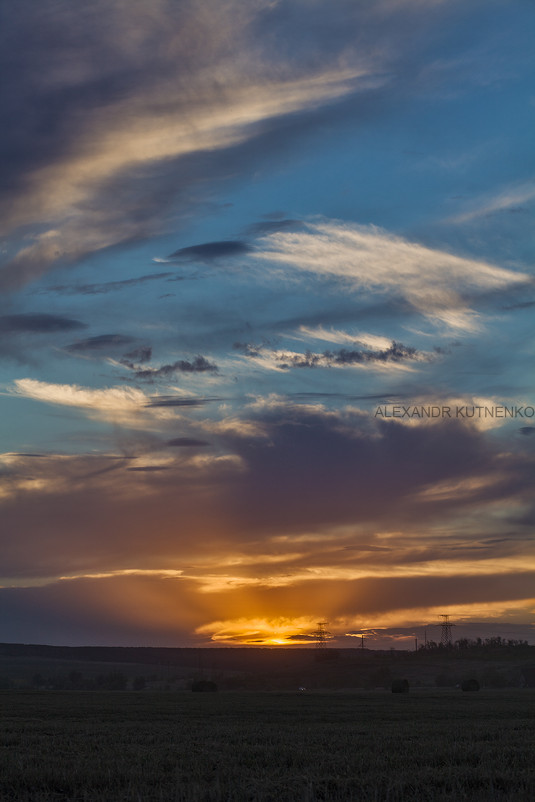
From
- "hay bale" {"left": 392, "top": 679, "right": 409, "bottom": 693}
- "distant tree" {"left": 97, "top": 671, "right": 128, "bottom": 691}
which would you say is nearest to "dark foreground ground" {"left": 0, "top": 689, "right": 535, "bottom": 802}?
"hay bale" {"left": 392, "top": 679, "right": 409, "bottom": 693}

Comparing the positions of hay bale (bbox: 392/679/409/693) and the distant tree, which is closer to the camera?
hay bale (bbox: 392/679/409/693)

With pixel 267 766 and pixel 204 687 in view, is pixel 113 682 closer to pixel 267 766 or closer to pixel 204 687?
pixel 204 687

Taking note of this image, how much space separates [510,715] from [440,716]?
5.18 m

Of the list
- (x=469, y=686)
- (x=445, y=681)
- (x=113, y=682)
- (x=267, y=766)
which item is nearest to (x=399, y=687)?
(x=469, y=686)

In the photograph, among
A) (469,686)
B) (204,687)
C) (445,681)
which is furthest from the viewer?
(445,681)

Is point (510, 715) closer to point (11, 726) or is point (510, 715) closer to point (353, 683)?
point (11, 726)

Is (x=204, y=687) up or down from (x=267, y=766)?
down

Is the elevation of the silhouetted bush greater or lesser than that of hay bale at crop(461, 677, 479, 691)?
lesser

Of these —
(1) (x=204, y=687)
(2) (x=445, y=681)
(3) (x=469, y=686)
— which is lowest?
(2) (x=445, y=681)

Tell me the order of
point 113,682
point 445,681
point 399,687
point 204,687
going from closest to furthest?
point 399,687
point 204,687
point 445,681
point 113,682

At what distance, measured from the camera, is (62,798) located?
48.1 feet

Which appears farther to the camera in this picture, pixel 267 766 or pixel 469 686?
pixel 469 686

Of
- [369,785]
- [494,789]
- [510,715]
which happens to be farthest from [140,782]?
[510,715]

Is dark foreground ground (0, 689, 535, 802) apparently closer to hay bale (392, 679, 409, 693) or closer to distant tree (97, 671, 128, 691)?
hay bale (392, 679, 409, 693)
